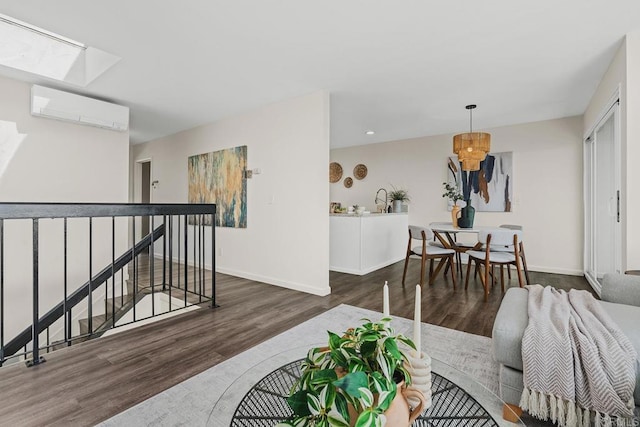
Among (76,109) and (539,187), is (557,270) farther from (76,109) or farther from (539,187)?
(76,109)

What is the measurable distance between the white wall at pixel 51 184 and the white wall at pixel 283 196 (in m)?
1.54

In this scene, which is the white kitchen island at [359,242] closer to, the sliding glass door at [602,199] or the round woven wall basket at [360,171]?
the round woven wall basket at [360,171]

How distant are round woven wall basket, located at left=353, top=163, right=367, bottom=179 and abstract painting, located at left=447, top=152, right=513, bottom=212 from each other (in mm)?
1904

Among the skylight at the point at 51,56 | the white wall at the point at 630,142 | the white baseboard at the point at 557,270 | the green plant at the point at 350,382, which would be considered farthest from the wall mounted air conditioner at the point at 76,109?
the white baseboard at the point at 557,270

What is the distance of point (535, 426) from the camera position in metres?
1.45

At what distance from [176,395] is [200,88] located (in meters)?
3.21

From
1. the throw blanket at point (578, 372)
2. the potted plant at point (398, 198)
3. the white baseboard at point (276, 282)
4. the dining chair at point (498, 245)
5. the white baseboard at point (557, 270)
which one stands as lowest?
the white baseboard at point (276, 282)

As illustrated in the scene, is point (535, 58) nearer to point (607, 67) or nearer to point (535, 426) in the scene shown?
point (607, 67)

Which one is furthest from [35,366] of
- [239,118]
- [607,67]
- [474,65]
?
[607,67]

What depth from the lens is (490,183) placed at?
5.34 m

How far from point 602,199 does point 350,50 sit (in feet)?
11.7

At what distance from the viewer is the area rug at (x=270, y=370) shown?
103cm

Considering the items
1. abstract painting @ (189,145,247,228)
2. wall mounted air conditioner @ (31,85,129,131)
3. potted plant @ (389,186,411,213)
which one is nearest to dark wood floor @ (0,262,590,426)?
abstract painting @ (189,145,247,228)

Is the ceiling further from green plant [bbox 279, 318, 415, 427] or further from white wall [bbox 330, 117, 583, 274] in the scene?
green plant [bbox 279, 318, 415, 427]
